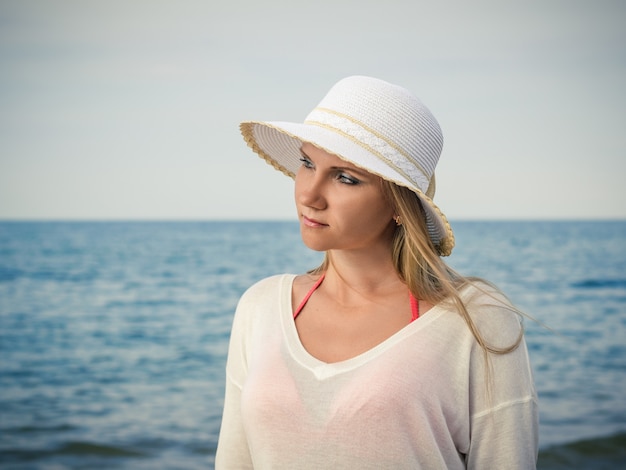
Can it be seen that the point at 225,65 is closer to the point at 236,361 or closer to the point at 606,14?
the point at 606,14

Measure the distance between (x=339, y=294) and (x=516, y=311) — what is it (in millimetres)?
477

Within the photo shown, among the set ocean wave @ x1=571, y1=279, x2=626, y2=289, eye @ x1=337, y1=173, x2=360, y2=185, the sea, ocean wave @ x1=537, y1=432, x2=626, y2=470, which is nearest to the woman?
eye @ x1=337, y1=173, x2=360, y2=185

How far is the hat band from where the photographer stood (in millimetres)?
1914

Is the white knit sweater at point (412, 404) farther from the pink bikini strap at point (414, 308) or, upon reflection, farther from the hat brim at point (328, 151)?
the hat brim at point (328, 151)

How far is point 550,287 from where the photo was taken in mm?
18188

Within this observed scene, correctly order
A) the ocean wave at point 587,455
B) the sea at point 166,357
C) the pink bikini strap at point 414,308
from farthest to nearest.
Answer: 1. the sea at point 166,357
2. the ocean wave at point 587,455
3. the pink bikini strap at point 414,308

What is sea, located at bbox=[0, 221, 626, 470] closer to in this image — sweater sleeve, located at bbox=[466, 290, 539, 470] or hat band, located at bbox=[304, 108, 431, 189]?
sweater sleeve, located at bbox=[466, 290, 539, 470]

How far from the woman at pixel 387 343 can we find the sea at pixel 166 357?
0.20 m

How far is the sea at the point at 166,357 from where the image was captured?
259 inches

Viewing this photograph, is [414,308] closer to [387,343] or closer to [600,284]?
[387,343]

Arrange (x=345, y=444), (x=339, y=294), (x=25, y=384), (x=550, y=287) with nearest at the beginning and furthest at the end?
(x=345, y=444) → (x=339, y=294) → (x=25, y=384) → (x=550, y=287)

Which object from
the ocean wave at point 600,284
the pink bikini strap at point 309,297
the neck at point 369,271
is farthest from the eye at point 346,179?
the ocean wave at point 600,284

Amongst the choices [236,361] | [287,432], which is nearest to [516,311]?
[287,432]

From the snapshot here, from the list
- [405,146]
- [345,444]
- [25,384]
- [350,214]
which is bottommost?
[25,384]
